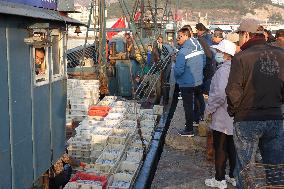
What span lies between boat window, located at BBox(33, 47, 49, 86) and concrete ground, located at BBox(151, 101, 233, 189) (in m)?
2.34

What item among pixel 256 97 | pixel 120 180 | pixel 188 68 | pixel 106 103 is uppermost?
pixel 188 68

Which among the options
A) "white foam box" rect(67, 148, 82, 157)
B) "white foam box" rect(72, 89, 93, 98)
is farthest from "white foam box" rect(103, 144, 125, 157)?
"white foam box" rect(72, 89, 93, 98)

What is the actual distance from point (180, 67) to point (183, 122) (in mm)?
1582

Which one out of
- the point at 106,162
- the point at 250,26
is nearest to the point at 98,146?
the point at 106,162

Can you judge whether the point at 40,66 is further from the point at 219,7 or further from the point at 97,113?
the point at 219,7

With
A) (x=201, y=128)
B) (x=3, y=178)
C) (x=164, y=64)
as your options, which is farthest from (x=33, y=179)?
(x=164, y=64)

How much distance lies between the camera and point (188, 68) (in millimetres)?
7891

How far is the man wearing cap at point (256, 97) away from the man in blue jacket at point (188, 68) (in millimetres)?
3481

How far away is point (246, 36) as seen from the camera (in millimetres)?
4348

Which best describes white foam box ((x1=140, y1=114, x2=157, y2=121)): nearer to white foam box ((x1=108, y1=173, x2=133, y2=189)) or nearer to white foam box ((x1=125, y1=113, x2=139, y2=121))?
white foam box ((x1=125, y1=113, x2=139, y2=121))

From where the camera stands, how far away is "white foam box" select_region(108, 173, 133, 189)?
245 inches

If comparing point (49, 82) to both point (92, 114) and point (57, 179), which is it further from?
point (92, 114)

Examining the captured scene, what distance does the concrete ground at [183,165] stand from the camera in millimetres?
5840

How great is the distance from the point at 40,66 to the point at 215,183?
3229 mm
